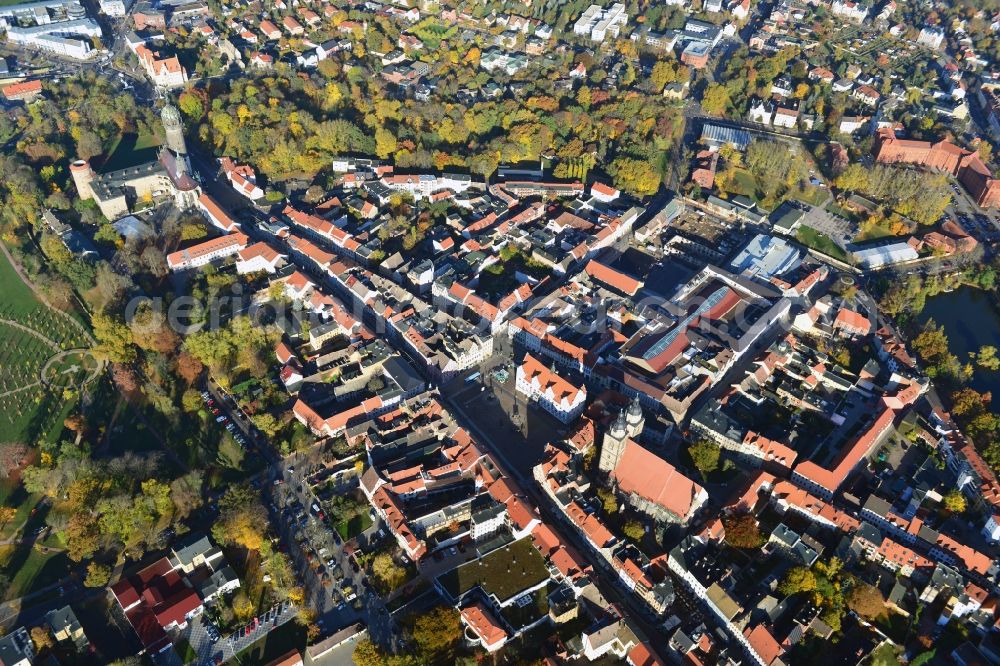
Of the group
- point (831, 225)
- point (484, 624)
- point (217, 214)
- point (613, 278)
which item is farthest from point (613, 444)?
point (217, 214)

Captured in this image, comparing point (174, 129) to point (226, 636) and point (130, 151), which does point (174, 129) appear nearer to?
point (130, 151)

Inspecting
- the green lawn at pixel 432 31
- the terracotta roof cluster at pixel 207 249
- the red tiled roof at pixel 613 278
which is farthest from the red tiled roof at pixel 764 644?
the green lawn at pixel 432 31

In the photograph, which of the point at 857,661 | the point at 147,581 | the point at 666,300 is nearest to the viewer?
the point at 857,661

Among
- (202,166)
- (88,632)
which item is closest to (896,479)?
(88,632)

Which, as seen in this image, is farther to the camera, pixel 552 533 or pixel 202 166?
pixel 202 166

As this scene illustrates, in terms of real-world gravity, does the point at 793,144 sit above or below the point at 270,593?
above

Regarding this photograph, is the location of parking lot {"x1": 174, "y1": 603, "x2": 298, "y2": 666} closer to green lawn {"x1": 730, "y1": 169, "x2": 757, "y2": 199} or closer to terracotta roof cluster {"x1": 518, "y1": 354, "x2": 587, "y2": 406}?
terracotta roof cluster {"x1": 518, "y1": 354, "x2": 587, "y2": 406}

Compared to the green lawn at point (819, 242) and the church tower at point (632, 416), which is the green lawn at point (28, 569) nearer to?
the church tower at point (632, 416)

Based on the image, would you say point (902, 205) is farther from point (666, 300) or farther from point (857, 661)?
point (857, 661)
